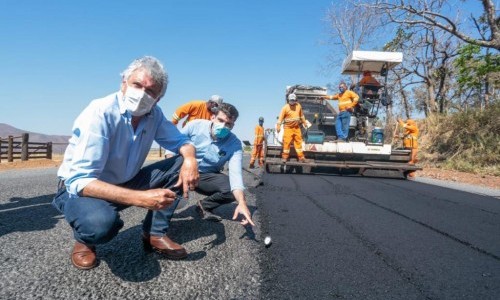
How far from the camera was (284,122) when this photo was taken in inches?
333

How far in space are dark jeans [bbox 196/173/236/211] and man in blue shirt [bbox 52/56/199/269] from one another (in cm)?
87

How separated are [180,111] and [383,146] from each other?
5479mm

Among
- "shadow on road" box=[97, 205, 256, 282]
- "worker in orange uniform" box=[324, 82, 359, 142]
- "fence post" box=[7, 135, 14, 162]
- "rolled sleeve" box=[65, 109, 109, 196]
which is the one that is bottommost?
"fence post" box=[7, 135, 14, 162]

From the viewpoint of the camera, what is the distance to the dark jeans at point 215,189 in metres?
3.19

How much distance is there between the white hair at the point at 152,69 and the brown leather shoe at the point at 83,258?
40.0 inches

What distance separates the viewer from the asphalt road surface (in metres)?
1.74

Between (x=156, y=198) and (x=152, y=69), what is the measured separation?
0.75 meters

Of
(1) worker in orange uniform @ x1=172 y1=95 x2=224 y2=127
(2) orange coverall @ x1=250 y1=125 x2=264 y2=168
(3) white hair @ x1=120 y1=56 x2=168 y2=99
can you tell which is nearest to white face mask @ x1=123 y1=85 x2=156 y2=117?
(3) white hair @ x1=120 y1=56 x2=168 y2=99

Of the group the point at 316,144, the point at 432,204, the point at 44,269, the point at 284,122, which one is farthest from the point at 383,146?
the point at 44,269

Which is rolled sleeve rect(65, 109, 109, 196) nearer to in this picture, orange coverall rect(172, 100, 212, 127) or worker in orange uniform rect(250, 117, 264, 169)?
orange coverall rect(172, 100, 212, 127)

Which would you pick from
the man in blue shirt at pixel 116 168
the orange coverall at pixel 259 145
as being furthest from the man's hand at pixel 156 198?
the orange coverall at pixel 259 145

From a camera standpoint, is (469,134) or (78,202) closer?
(78,202)

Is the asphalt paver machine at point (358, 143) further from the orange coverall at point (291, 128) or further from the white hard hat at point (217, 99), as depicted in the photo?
the white hard hat at point (217, 99)

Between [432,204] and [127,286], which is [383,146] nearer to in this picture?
[432,204]
